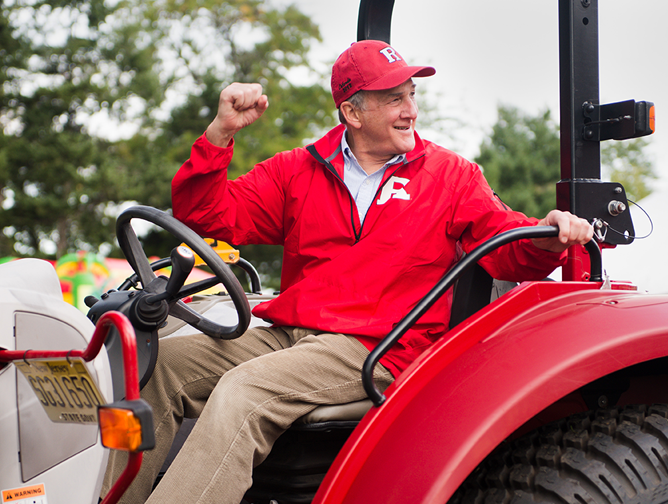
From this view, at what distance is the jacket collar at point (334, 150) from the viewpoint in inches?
83.4

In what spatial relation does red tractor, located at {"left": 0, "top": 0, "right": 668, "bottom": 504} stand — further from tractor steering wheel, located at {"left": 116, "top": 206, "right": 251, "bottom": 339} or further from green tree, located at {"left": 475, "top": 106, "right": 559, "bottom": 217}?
green tree, located at {"left": 475, "top": 106, "right": 559, "bottom": 217}

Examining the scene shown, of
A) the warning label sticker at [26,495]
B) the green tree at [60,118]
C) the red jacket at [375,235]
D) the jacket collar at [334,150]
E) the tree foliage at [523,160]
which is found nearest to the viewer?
the warning label sticker at [26,495]

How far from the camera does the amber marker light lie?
1.08 m

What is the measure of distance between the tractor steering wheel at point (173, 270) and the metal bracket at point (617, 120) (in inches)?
38.7

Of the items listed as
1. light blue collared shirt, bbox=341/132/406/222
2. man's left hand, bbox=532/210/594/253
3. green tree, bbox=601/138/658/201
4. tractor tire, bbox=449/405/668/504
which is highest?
green tree, bbox=601/138/658/201

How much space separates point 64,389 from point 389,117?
133 centimetres

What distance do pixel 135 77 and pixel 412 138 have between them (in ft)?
57.2

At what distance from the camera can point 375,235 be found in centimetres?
196

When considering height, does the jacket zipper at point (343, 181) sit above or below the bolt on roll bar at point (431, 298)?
above

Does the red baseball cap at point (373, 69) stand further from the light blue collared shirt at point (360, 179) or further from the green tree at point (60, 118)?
the green tree at point (60, 118)

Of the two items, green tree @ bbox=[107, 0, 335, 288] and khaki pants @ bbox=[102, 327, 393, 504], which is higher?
green tree @ bbox=[107, 0, 335, 288]

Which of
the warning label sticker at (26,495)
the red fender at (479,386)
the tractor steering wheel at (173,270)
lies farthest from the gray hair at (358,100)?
the warning label sticker at (26,495)

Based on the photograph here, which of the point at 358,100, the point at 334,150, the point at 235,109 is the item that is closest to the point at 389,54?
the point at 358,100

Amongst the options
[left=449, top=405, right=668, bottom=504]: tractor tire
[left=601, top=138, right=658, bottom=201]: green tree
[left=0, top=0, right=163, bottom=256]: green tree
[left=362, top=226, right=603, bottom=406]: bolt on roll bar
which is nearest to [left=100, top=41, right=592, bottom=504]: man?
[left=362, top=226, right=603, bottom=406]: bolt on roll bar
